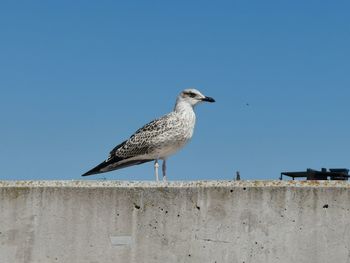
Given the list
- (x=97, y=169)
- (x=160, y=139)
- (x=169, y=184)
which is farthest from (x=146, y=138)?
(x=169, y=184)

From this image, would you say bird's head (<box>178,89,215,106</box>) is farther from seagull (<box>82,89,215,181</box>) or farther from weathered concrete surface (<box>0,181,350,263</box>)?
weathered concrete surface (<box>0,181,350,263</box>)

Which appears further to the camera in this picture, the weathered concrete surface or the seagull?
the seagull

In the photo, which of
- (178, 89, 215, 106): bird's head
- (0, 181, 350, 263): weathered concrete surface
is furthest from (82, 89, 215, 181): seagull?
(0, 181, 350, 263): weathered concrete surface

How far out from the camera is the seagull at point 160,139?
337 inches

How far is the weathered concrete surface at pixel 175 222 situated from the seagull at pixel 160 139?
71.1 inches

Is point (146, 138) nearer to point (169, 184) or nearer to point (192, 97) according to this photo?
point (192, 97)

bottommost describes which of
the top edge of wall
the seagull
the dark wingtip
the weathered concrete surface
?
the weathered concrete surface

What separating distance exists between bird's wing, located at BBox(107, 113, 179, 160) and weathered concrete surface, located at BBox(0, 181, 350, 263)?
1.98 m

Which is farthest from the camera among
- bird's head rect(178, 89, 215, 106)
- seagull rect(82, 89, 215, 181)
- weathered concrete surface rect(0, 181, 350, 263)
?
bird's head rect(178, 89, 215, 106)

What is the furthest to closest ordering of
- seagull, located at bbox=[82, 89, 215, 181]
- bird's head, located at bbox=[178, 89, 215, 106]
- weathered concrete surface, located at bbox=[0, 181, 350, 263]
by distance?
1. bird's head, located at bbox=[178, 89, 215, 106]
2. seagull, located at bbox=[82, 89, 215, 181]
3. weathered concrete surface, located at bbox=[0, 181, 350, 263]

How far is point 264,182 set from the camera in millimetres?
6602

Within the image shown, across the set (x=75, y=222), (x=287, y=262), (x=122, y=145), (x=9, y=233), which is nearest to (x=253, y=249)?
(x=287, y=262)

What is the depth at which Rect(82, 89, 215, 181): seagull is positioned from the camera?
28.1ft

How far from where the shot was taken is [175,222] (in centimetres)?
656
